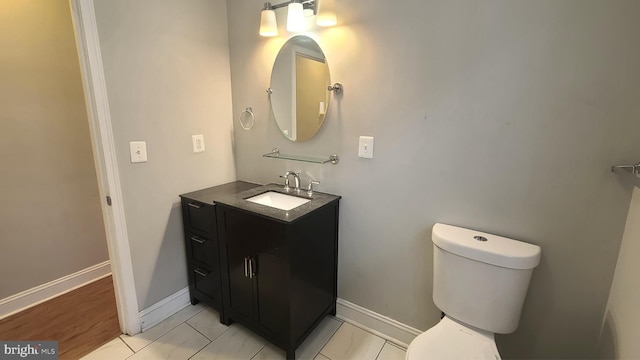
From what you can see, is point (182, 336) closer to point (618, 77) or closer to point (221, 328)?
point (221, 328)

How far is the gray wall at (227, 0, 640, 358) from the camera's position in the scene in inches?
42.6

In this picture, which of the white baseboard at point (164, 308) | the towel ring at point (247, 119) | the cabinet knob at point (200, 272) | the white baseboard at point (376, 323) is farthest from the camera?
the towel ring at point (247, 119)

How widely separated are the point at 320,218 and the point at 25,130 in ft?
6.68

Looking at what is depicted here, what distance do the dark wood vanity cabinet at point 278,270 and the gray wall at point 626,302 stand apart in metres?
1.25

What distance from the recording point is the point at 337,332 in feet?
5.79

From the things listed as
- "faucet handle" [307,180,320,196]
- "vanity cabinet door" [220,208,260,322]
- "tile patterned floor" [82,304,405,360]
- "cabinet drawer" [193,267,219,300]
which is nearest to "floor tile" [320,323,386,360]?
"tile patterned floor" [82,304,405,360]

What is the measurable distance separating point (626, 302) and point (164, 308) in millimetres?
2347

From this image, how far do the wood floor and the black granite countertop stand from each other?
0.97 m

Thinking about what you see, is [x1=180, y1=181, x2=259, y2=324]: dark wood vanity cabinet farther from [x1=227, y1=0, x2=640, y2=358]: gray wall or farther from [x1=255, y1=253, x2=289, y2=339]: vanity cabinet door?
[x1=227, y1=0, x2=640, y2=358]: gray wall

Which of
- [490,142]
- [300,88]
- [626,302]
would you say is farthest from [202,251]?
[626,302]

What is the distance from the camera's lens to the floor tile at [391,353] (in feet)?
5.19

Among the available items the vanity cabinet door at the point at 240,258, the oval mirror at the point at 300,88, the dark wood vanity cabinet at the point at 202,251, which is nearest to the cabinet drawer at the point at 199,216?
the dark wood vanity cabinet at the point at 202,251

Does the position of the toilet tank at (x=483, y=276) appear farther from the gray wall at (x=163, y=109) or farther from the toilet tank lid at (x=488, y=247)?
the gray wall at (x=163, y=109)

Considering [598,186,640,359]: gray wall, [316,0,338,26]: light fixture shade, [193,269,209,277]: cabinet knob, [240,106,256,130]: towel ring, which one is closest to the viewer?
[598,186,640,359]: gray wall
